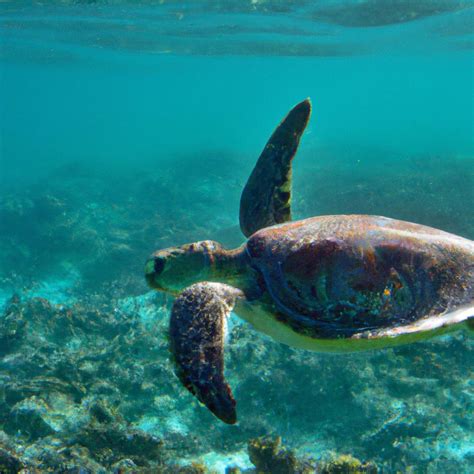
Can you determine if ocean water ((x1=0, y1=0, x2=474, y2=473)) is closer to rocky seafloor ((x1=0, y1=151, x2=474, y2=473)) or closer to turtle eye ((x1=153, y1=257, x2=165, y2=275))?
rocky seafloor ((x1=0, y1=151, x2=474, y2=473))

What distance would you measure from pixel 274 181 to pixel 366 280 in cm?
180

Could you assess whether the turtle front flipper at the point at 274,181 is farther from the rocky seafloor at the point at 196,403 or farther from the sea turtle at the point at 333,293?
the rocky seafloor at the point at 196,403

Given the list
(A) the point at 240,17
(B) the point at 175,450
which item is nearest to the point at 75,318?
(B) the point at 175,450

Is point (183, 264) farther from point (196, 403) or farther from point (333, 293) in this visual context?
point (196, 403)

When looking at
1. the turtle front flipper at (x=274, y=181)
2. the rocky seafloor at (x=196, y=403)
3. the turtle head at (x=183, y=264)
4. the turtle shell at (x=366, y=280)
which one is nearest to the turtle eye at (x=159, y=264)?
the turtle head at (x=183, y=264)

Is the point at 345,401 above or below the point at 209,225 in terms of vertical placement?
above

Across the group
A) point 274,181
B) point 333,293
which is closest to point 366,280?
point 333,293

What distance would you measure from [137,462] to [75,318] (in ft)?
13.6

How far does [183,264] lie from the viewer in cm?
A: 313

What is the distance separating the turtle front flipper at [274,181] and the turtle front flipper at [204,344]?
5.08 feet

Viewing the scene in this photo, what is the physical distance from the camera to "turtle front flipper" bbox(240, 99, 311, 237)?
3.98 metres

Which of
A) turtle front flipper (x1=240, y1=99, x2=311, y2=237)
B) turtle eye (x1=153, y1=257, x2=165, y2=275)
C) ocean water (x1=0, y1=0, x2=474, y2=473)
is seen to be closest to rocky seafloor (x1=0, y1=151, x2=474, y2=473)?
ocean water (x1=0, y1=0, x2=474, y2=473)

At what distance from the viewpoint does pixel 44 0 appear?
1619cm

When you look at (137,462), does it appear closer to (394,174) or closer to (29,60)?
(394,174)
